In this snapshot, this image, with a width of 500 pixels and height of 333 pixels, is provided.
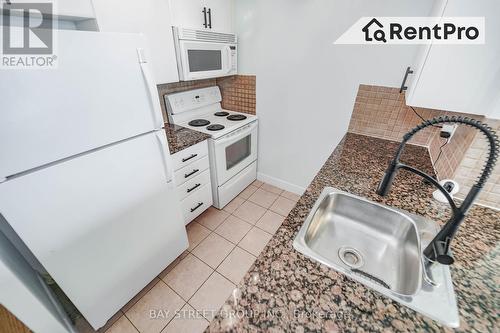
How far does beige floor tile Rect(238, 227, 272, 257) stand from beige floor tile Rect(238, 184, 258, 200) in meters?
0.52

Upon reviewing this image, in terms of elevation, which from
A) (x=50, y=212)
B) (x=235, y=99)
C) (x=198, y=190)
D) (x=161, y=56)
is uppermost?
(x=161, y=56)

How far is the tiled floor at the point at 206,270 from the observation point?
4.37ft

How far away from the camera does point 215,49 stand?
1937 millimetres

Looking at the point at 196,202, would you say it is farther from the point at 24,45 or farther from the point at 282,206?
the point at 24,45

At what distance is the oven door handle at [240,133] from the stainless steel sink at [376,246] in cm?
113

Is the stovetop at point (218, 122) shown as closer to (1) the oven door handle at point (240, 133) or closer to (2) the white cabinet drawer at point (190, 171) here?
(1) the oven door handle at point (240, 133)

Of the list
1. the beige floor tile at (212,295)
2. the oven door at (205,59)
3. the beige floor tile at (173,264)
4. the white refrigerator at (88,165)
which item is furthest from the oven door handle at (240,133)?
the beige floor tile at (212,295)

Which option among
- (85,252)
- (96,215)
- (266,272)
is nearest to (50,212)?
(96,215)

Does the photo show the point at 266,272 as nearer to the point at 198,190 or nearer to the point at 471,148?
the point at 471,148

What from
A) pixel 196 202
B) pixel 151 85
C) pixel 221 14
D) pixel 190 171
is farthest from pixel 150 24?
pixel 196 202

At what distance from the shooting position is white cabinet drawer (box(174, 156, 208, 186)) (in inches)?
65.5

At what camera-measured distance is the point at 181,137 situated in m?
1.75

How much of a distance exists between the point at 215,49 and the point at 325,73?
1.04m

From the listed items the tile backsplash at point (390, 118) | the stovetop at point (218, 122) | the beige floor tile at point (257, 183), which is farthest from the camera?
the beige floor tile at point (257, 183)
